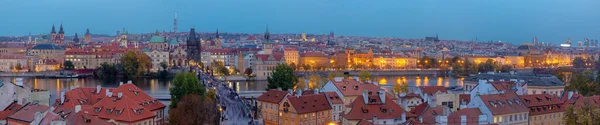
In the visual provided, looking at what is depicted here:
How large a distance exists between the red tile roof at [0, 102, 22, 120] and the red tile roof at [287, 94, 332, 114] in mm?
7651

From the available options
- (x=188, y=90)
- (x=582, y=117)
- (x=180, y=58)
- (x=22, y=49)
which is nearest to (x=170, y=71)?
(x=180, y=58)

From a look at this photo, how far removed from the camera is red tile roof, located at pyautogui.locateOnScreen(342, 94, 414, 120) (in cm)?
2037

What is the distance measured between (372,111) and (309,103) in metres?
2.36

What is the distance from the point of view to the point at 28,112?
18.1m

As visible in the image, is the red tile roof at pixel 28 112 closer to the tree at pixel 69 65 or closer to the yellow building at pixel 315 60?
the tree at pixel 69 65

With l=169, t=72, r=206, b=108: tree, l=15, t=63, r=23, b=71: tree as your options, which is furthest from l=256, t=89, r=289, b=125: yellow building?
l=15, t=63, r=23, b=71: tree

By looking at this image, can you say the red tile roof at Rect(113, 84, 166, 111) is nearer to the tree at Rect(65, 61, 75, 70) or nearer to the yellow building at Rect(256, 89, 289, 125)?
the yellow building at Rect(256, 89, 289, 125)

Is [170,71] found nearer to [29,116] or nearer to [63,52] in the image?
[63,52]

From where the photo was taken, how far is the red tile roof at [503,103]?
64.3ft

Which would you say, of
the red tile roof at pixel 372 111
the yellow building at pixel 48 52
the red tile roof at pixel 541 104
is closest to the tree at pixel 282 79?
the red tile roof at pixel 372 111

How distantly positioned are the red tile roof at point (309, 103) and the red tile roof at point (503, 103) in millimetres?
5105

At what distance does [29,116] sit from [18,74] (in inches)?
2126

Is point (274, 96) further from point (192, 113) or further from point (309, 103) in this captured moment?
point (192, 113)

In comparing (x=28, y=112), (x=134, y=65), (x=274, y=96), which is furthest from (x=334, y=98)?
(x=134, y=65)
